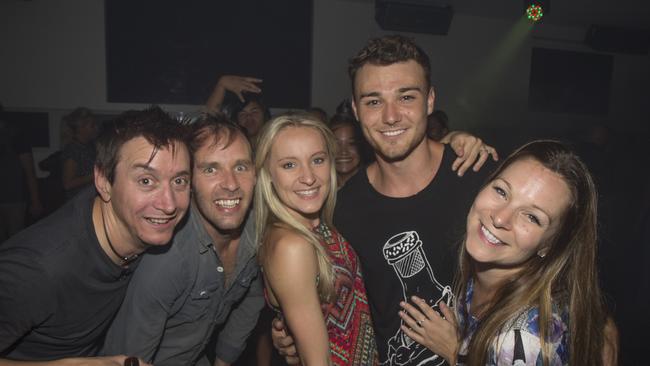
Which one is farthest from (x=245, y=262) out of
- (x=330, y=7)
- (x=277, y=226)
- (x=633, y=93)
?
(x=633, y=93)

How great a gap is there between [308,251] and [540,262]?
892 millimetres

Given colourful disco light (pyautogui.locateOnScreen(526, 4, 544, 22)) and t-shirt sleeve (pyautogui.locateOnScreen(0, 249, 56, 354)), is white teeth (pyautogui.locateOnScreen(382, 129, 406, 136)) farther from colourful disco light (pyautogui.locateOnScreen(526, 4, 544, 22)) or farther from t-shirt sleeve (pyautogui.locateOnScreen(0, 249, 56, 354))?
colourful disco light (pyautogui.locateOnScreen(526, 4, 544, 22))

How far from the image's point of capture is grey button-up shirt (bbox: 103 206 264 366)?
1.69m

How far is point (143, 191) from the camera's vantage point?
161cm

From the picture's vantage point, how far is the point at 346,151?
3.56m

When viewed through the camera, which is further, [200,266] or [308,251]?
[200,266]

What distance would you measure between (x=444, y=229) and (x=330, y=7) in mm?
6039

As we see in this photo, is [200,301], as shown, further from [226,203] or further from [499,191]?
[499,191]

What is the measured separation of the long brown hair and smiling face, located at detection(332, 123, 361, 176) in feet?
6.83

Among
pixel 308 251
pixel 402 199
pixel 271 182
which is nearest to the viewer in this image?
pixel 308 251

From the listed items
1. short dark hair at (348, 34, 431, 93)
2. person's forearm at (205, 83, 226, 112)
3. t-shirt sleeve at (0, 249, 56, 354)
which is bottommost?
t-shirt sleeve at (0, 249, 56, 354)

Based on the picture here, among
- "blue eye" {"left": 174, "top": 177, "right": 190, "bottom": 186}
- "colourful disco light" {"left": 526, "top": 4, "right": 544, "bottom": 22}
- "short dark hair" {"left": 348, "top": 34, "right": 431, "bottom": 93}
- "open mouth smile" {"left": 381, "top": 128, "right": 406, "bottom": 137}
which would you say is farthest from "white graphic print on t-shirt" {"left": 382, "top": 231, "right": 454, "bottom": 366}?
"colourful disco light" {"left": 526, "top": 4, "right": 544, "bottom": 22}

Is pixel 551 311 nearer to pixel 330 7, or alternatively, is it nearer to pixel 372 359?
pixel 372 359

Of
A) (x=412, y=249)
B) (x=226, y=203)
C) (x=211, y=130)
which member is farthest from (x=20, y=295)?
(x=412, y=249)
